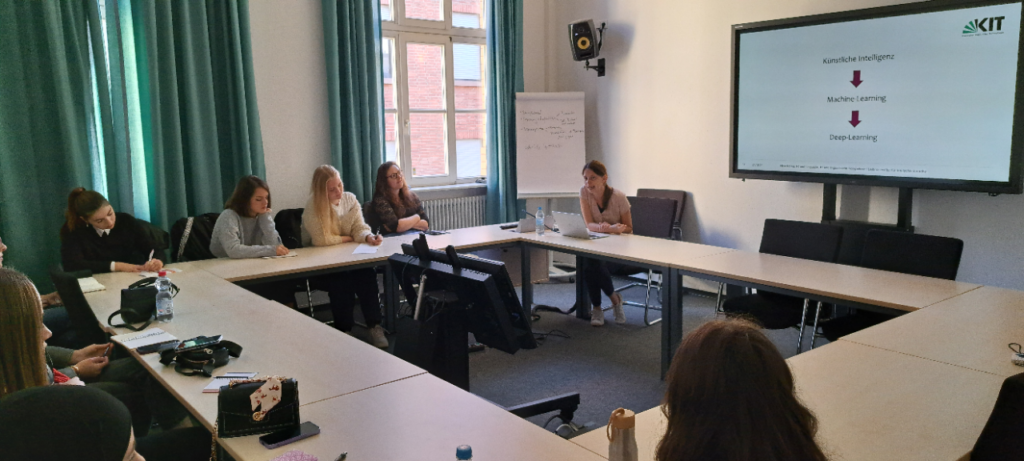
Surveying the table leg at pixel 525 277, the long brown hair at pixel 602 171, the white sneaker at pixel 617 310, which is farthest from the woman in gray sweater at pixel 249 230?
the white sneaker at pixel 617 310

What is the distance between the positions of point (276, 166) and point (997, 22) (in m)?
4.95

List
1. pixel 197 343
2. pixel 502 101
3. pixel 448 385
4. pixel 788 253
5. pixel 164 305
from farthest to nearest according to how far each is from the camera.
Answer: pixel 502 101, pixel 788 253, pixel 164 305, pixel 197 343, pixel 448 385

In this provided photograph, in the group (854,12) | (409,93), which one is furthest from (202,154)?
(854,12)

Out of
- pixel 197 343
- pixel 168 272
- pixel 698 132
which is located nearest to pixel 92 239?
pixel 168 272

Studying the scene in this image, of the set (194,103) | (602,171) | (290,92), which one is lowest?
(602,171)

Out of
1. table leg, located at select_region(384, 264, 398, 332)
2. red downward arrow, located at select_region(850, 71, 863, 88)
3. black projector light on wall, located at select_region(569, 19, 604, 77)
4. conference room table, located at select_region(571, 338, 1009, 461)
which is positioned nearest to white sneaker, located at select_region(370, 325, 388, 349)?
table leg, located at select_region(384, 264, 398, 332)

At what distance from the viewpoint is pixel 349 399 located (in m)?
2.05

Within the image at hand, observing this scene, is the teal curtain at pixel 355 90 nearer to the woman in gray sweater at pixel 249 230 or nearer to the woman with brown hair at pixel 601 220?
the woman in gray sweater at pixel 249 230

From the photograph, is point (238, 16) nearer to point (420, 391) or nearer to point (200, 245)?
point (200, 245)

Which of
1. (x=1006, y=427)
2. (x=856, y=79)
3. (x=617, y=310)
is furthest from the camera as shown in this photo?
(x=617, y=310)

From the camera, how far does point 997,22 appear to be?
13.0ft

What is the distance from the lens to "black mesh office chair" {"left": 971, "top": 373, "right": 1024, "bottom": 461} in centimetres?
151

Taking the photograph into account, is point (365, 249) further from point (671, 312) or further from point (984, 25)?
point (984, 25)

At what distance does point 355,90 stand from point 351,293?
6.22ft
